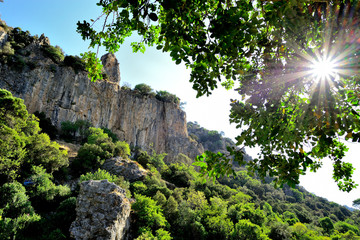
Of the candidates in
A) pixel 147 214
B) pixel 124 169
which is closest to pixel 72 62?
pixel 124 169

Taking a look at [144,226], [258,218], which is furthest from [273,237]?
[144,226]

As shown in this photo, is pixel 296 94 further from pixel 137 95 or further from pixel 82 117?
pixel 137 95

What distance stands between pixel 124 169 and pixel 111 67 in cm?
3072

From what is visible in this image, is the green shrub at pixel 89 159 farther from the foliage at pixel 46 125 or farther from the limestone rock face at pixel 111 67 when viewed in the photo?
the limestone rock face at pixel 111 67

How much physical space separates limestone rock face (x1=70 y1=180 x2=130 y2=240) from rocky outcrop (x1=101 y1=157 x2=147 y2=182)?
921 cm

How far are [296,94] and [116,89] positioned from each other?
4133cm

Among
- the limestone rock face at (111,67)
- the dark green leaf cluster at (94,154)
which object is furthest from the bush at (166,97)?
the dark green leaf cluster at (94,154)

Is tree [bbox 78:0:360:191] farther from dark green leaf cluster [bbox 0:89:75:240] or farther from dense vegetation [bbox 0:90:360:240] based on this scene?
dark green leaf cluster [bbox 0:89:75:240]

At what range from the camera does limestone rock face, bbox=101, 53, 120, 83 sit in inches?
1701

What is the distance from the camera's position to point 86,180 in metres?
15.9

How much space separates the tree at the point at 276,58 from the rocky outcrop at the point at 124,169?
2152cm

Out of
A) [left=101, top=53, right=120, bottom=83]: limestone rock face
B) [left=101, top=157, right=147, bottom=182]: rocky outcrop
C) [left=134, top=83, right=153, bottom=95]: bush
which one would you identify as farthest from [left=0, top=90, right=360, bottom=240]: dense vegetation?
[left=134, top=83, right=153, bottom=95]: bush

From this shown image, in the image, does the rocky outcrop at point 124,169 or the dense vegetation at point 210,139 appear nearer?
the rocky outcrop at point 124,169

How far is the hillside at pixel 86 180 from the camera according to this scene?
39.7ft
